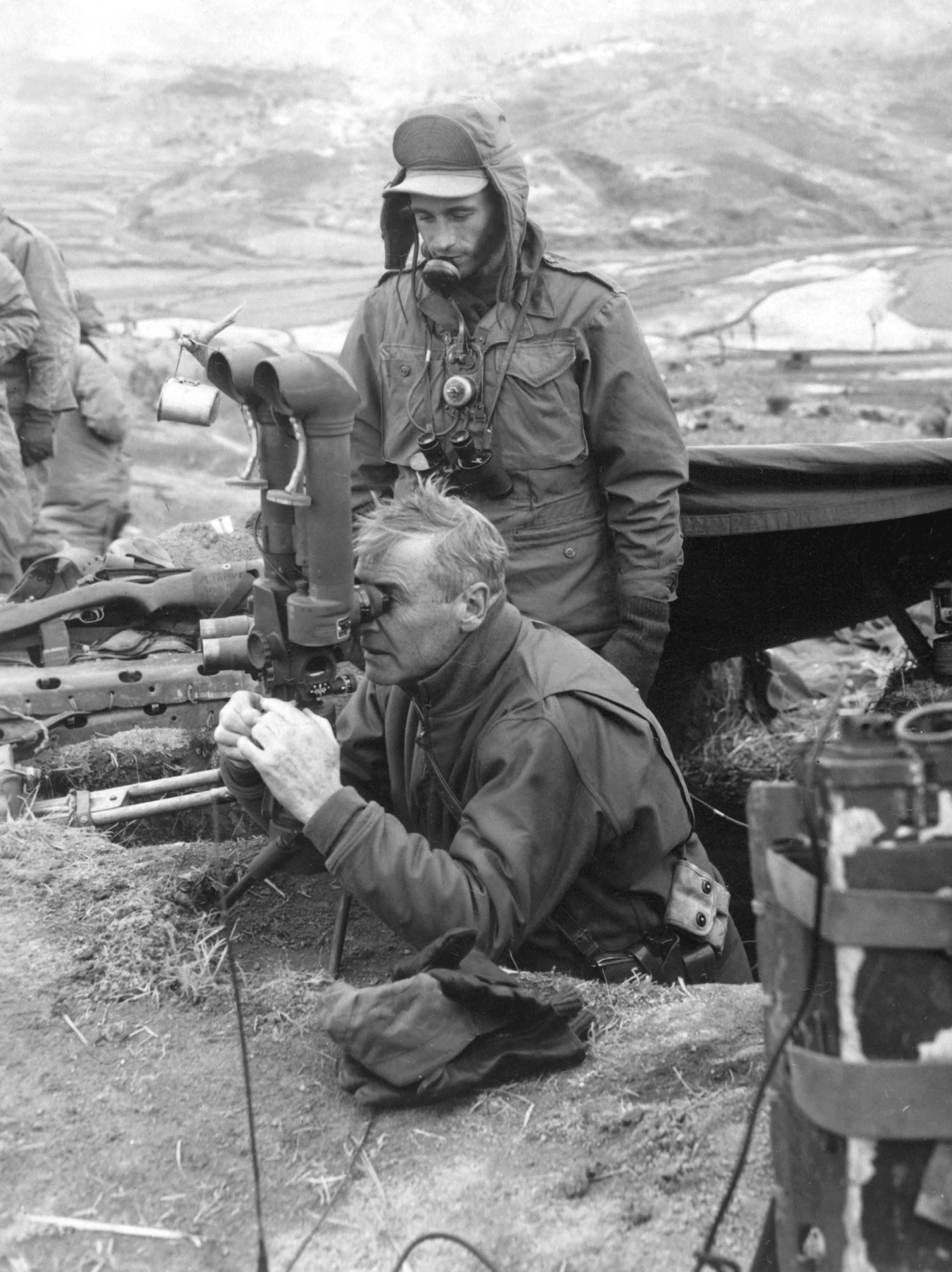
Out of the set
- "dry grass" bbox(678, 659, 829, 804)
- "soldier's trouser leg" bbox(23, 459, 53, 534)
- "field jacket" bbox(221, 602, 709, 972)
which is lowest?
"dry grass" bbox(678, 659, 829, 804)

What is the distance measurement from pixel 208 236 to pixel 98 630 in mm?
15640

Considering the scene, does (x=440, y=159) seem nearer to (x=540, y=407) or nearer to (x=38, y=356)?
(x=540, y=407)

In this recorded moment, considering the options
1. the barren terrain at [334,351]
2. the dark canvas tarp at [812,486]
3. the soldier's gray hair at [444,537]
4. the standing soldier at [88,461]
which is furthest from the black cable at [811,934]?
the standing soldier at [88,461]

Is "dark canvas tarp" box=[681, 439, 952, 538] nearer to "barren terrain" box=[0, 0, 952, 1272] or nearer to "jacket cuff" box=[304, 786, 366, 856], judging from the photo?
"barren terrain" box=[0, 0, 952, 1272]

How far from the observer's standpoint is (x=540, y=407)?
166 inches

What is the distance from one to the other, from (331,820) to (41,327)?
557 centimetres

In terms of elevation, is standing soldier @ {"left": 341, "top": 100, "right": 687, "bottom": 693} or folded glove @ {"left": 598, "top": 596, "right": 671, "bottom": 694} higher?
standing soldier @ {"left": 341, "top": 100, "right": 687, "bottom": 693}

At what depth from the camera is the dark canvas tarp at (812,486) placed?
502 centimetres

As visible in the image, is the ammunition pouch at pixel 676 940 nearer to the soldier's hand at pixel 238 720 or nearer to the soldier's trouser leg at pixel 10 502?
the soldier's hand at pixel 238 720

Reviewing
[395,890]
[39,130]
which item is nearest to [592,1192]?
[395,890]

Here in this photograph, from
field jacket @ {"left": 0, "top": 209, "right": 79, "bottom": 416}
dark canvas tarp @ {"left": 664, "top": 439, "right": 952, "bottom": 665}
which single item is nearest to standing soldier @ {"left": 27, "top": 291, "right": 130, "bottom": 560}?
field jacket @ {"left": 0, "top": 209, "right": 79, "bottom": 416}

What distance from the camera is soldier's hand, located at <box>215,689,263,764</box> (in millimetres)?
2965

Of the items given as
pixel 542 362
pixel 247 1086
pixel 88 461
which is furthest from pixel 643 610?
pixel 88 461

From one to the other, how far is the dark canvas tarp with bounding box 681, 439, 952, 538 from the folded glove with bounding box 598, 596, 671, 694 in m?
0.85
